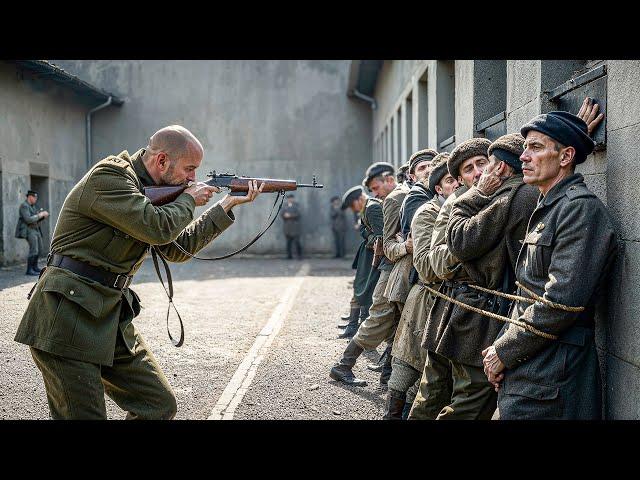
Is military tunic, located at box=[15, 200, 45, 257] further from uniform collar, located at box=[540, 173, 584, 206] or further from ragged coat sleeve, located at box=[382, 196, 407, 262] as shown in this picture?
uniform collar, located at box=[540, 173, 584, 206]

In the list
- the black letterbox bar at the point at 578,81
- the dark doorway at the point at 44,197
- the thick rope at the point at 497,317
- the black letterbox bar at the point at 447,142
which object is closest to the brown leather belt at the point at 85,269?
the thick rope at the point at 497,317

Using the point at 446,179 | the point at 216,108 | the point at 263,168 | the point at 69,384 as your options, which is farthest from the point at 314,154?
the point at 69,384

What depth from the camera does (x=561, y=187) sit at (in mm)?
3225

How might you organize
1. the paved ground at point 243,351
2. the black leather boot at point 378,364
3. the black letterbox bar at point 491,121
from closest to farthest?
1. the paved ground at point 243,351
2. the black letterbox bar at point 491,121
3. the black leather boot at point 378,364

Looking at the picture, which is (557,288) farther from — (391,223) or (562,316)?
(391,223)

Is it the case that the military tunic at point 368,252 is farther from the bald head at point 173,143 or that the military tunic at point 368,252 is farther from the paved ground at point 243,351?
the bald head at point 173,143

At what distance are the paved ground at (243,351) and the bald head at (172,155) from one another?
2211mm

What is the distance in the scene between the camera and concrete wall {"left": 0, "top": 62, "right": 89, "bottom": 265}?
17750 millimetres

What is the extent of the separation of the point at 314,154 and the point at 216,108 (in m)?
3.69

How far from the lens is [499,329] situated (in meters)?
3.85

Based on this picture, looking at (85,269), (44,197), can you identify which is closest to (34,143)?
(44,197)

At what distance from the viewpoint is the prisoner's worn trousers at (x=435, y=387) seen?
4270 mm
